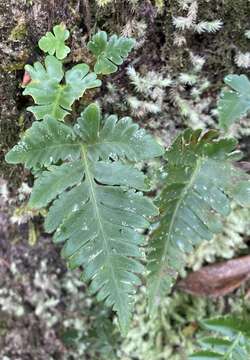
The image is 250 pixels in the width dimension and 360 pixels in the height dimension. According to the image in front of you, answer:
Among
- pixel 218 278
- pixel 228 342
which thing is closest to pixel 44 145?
pixel 228 342

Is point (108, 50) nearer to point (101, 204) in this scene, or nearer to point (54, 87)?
point (54, 87)

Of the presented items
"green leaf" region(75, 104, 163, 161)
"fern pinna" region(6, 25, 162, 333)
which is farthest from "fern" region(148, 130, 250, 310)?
"green leaf" region(75, 104, 163, 161)

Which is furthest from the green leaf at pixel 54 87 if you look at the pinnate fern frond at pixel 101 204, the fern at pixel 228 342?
the fern at pixel 228 342

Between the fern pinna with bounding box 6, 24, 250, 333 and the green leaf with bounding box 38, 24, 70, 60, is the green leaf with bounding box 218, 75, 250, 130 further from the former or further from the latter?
the green leaf with bounding box 38, 24, 70, 60

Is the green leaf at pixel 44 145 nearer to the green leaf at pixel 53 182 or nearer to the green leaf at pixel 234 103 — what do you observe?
the green leaf at pixel 53 182

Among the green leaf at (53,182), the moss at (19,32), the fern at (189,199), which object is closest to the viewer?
the green leaf at (53,182)

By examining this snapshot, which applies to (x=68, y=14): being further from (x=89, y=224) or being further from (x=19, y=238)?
(x=19, y=238)
